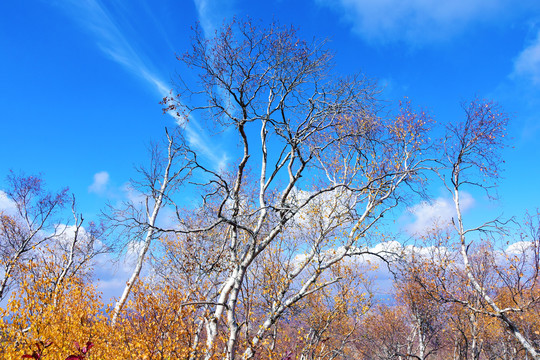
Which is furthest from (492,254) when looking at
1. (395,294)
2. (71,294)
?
(71,294)

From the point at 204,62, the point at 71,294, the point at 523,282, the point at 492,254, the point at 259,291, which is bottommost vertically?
the point at 71,294

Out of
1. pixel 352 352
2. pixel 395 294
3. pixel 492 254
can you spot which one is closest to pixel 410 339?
pixel 395 294

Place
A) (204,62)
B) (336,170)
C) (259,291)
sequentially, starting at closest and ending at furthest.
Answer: (204,62), (259,291), (336,170)

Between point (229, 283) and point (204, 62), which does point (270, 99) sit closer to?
point (204, 62)

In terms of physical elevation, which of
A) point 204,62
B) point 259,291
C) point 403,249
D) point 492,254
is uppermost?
point 492,254

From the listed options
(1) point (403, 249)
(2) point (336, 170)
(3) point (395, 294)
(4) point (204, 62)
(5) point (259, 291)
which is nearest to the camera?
(4) point (204, 62)

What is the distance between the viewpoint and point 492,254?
58.2 feet

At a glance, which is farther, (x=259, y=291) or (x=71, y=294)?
(x=259, y=291)

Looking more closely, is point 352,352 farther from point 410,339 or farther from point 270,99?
point 270,99

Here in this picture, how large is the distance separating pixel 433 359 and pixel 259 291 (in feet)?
136

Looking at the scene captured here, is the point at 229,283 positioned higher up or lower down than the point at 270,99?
lower down

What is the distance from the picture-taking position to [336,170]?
11.9 metres

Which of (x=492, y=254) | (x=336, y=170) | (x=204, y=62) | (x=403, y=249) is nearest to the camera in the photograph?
(x=204, y=62)

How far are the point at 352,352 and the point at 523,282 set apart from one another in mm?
28679
